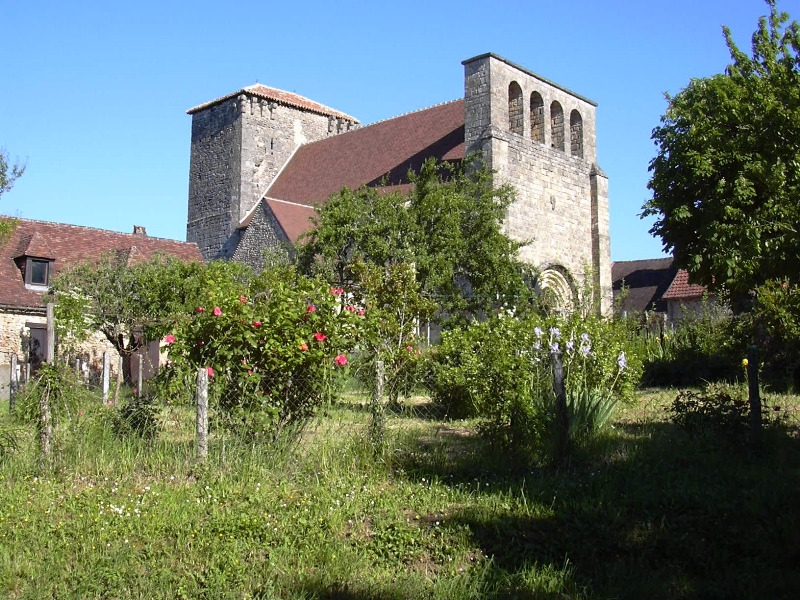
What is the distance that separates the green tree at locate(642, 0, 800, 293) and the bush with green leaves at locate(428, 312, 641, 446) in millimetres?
4070

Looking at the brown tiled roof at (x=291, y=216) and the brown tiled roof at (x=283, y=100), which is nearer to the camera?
the brown tiled roof at (x=291, y=216)

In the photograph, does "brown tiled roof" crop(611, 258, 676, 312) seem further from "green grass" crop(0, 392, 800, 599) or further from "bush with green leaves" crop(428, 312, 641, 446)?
"green grass" crop(0, 392, 800, 599)

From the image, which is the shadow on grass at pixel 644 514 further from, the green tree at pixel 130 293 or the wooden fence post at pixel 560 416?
the green tree at pixel 130 293

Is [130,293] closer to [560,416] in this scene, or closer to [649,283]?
[560,416]

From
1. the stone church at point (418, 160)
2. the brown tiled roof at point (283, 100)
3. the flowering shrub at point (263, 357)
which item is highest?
the brown tiled roof at point (283, 100)

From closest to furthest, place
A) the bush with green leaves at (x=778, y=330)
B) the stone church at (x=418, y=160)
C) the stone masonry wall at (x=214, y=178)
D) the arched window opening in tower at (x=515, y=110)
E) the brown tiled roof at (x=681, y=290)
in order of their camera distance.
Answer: the bush with green leaves at (x=778, y=330), the stone church at (x=418, y=160), the arched window opening in tower at (x=515, y=110), the brown tiled roof at (x=681, y=290), the stone masonry wall at (x=214, y=178)

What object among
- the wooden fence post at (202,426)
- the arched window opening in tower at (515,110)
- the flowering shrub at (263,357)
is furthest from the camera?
the arched window opening in tower at (515,110)

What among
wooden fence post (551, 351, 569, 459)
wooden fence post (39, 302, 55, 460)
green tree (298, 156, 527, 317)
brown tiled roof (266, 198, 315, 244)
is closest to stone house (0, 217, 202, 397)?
brown tiled roof (266, 198, 315, 244)

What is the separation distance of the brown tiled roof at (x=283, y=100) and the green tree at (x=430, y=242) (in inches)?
671

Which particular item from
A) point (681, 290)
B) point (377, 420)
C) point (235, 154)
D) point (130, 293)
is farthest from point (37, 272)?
point (681, 290)

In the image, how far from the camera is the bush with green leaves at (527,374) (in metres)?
7.16

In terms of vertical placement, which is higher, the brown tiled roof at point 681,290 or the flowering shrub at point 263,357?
the brown tiled roof at point 681,290

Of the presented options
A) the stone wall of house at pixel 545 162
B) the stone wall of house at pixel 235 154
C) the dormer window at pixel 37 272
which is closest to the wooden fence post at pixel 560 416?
the stone wall of house at pixel 545 162

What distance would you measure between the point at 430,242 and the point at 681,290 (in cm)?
1948
